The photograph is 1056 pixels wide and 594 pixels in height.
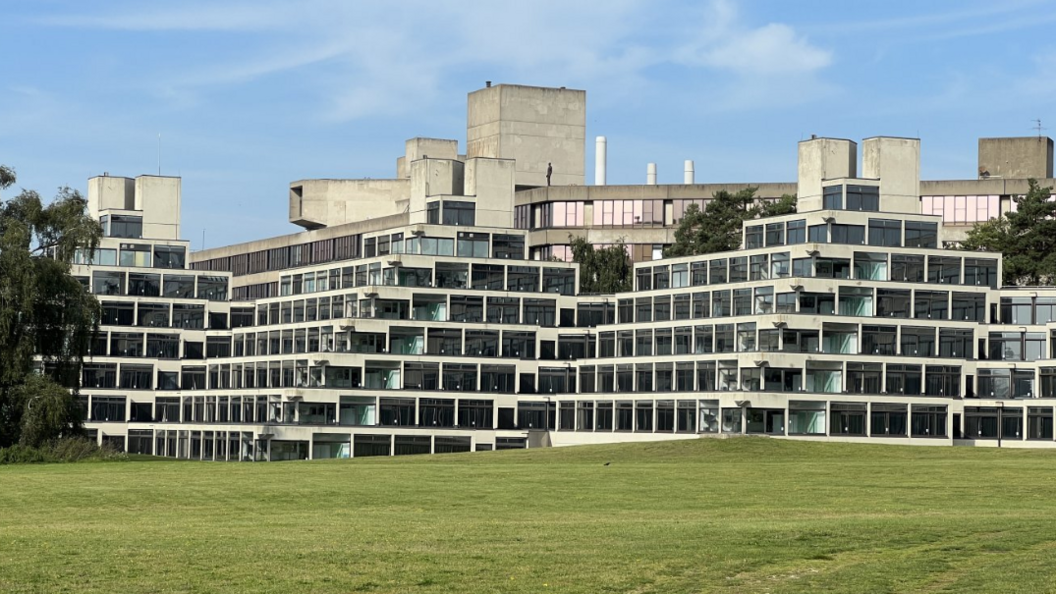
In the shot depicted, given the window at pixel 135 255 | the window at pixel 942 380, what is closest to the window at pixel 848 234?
the window at pixel 942 380

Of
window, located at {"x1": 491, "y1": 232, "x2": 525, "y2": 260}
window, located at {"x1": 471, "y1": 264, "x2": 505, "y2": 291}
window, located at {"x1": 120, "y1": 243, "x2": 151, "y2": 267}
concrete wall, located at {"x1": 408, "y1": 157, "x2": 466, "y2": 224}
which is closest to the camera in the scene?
window, located at {"x1": 471, "y1": 264, "x2": 505, "y2": 291}

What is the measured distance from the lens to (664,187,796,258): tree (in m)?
178

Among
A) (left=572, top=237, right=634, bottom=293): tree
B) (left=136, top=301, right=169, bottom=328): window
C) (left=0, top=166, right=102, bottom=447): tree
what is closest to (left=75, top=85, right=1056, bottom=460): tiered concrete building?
(left=136, top=301, right=169, bottom=328): window

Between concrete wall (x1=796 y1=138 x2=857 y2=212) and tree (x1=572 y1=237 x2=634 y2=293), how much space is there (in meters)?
38.1

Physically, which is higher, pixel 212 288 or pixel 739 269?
pixel 739 269

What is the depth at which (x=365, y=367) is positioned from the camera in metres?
159

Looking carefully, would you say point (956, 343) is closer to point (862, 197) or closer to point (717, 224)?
point (862, 197)

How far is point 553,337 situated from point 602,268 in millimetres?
24557

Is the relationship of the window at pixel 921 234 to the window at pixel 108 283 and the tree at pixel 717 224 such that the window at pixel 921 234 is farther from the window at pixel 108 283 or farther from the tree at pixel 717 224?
the window at pixel 108 283

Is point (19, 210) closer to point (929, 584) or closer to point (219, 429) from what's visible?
point (219, 429)

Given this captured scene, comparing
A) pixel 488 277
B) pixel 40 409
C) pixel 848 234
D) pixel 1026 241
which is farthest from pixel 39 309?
pixel 1026 241

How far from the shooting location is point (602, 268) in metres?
189

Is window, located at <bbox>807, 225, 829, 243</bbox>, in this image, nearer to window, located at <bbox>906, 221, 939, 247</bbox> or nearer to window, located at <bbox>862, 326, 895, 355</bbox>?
window, located at <bbox>906, 221, 939, 247</bbox>

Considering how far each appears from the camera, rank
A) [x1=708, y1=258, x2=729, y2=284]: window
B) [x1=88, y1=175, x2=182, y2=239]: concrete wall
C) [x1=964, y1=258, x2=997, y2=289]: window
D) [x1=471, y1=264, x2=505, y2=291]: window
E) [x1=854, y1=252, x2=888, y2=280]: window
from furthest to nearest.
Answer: [x1=88, y1=175, x2=182, y2=239]: concrete wall
[x1=471, y1=264, x2=505, y2=291]: window
[x1=708, y1=258, x2=729, y2=284]: window
[x1=964, y1=258, x2=997, y2=289]: window
[x1=854, y1=252, x2=888, y2=280]: window
